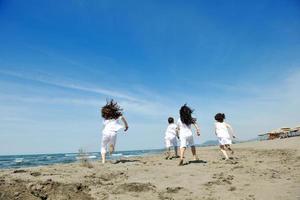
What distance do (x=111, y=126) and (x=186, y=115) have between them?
2.44 m

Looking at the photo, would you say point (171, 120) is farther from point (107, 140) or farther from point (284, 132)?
point (284, 132)

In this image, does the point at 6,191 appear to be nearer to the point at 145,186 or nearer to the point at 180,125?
the point at 145,186

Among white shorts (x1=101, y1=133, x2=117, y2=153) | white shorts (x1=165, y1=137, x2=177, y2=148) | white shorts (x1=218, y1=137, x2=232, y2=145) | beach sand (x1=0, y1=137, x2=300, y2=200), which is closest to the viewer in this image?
beach sand (x1=0, y1=137, x2=300, y2=200)

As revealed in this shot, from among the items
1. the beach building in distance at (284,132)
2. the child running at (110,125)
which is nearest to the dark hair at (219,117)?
the child running at (110,125)

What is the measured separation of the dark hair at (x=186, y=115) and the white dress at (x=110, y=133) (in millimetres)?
2022

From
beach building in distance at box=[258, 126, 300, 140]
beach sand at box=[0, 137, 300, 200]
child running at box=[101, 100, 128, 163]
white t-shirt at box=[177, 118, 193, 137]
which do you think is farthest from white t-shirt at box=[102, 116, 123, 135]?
beach building in distance at box=[258, 126, 300, 140]

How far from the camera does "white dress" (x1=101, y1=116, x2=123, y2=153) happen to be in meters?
10.6

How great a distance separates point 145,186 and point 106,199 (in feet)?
2.98

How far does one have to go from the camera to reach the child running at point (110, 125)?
1062 centimetres

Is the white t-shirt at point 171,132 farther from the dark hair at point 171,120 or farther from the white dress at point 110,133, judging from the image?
the white dress at point 110,133

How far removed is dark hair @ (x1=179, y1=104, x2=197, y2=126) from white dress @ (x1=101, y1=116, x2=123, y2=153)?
6.64 feet

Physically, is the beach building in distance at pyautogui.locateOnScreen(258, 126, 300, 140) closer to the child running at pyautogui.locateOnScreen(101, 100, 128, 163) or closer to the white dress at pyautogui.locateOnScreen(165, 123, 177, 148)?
the white dress at pyautogui.locateOnScreen(165, 123, 177, 148)

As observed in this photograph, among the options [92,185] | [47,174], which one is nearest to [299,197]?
[92,185]

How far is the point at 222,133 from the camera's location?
11766mm
